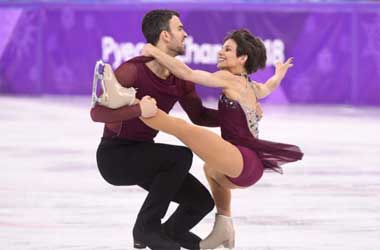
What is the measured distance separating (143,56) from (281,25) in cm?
908

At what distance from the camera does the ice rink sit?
18.6 feet

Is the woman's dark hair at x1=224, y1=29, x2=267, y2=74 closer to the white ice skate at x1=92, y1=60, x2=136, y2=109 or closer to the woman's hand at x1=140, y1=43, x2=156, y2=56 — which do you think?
the woman's hand at x1=140, y1=43, x2=156, y2=56

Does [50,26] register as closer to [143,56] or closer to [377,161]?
[377,161]

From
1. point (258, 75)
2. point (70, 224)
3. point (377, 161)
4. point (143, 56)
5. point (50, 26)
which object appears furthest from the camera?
point (50, 26)

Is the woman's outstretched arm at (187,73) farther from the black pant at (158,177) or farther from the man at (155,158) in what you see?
the black pant at (158,177)

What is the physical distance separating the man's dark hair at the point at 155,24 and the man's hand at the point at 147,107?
16.6 inches

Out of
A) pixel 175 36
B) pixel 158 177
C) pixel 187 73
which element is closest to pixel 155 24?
pixel 175 36

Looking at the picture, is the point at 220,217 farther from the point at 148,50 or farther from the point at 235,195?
the point at 235,195

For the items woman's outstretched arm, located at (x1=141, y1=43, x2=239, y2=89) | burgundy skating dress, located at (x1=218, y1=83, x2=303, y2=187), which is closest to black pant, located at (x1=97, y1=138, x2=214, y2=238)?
burgundy skating dress, located at (x1=218, y1=83, x2=303, y2=187)

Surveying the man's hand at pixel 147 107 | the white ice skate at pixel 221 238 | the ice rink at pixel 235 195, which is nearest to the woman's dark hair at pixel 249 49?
Result: the man's hand at pixel 147 107

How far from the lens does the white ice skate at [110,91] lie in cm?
484

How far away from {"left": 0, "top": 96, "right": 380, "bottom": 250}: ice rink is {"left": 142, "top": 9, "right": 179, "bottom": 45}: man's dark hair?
1.09 m

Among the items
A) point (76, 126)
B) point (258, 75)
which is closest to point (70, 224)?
point (76, 126)

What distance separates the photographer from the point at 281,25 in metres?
14.1
